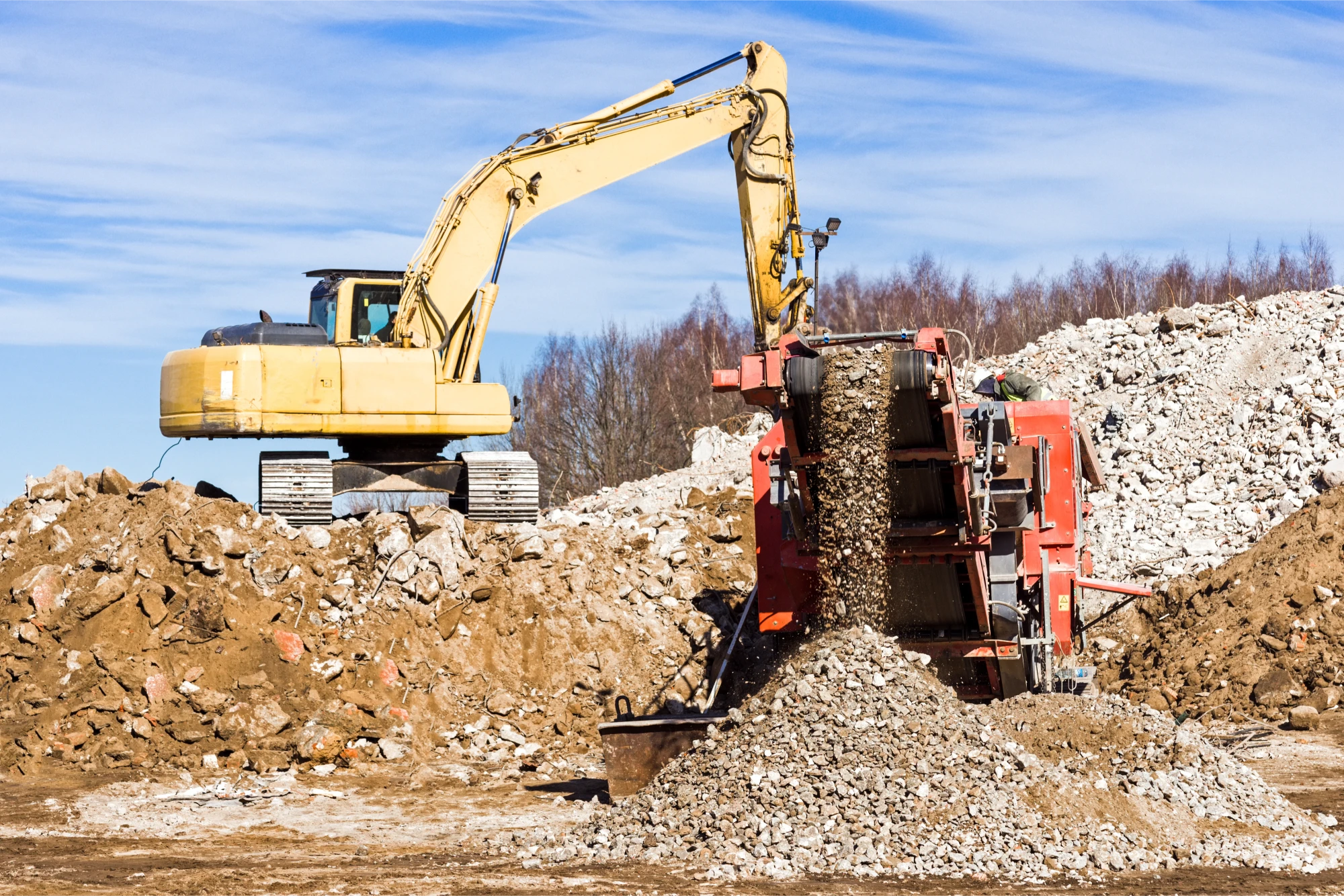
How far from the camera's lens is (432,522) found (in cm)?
1392

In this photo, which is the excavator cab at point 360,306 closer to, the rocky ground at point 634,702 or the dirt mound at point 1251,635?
the rocky ground at point 634,702

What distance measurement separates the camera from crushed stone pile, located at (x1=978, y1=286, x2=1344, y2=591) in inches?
658

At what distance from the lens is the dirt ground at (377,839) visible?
23.8 feet

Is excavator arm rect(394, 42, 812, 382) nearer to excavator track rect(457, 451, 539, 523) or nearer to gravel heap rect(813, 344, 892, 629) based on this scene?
excavator track rect(457, 451, 539, 523)

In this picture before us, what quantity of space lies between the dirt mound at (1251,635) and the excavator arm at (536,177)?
243 inches

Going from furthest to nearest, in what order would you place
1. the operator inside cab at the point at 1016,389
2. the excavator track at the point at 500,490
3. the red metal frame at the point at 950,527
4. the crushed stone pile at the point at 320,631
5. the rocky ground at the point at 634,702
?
1. the excavator track at the point at 500,490
2. the crushed stone pile at the point at 320,631
3. the operator inside cab at the point at 1016,389
4. the red metal frame at the point at 950,527
5. the rocky ground at the point at 634,702

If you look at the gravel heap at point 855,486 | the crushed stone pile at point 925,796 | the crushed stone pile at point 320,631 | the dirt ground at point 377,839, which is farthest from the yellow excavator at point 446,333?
the crushed stone pile at point 925,796

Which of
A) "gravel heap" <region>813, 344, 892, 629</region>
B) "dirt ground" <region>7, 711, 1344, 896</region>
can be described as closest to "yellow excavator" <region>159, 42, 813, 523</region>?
"dirt ground" <region>7, 711, 1344, 896</region>

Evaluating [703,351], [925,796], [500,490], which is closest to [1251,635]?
[925,796]

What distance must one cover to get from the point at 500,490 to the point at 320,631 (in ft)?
8.93

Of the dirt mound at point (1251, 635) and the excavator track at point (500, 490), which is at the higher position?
the excavator track at point (500, 490)

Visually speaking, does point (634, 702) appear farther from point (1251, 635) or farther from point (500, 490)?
point (1251, 635)

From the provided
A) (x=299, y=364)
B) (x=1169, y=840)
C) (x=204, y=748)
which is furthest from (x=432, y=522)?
(x=1169, y=840)

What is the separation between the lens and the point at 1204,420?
19.3 m
